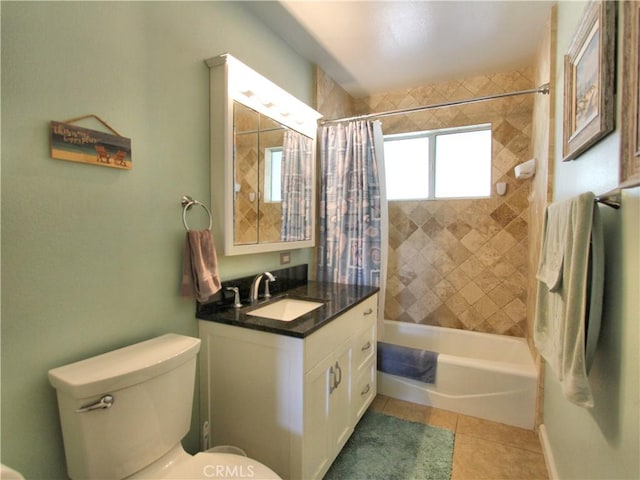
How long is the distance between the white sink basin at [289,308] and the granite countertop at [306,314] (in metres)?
0.03

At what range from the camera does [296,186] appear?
2258 millimetres

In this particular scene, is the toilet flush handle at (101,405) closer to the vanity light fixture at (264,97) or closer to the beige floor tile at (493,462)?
the vanity light fixture at (264,97)

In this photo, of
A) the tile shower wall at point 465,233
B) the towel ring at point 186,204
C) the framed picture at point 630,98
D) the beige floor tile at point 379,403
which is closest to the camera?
the framed picture at point 630,98

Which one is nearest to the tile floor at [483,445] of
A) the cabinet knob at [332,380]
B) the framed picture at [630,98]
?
the cabinet knob at [332,380]

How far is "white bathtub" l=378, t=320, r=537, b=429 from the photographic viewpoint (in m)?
2.09

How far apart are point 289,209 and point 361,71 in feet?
4.48

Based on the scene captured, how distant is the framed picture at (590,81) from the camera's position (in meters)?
0.97

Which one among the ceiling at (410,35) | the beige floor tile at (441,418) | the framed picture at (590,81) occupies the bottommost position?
the beige floor tile at (441,418)

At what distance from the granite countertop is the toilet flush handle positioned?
0.56 m

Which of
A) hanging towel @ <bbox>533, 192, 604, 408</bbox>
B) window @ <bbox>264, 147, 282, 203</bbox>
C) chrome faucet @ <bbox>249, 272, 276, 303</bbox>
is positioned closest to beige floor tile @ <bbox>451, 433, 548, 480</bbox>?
hanging towel @ <bbox>533, 192, 604, 408</bbox>

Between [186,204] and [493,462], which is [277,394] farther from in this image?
[493,462]

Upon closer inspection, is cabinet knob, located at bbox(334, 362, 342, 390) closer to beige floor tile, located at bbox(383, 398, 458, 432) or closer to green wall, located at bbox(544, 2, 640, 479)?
beige floor tile, located at bbox(383, 398, 458, 432)

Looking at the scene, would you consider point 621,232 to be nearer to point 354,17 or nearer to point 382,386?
point 354,17

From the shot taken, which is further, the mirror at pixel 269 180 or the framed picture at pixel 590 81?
the mirror at pixel 269 180
